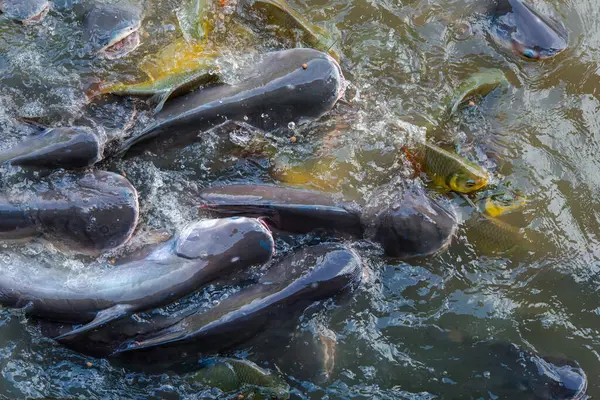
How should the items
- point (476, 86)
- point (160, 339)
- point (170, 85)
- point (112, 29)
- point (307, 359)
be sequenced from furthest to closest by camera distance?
1. point (112, 29)
2. point (476, 86)
3. point (170, 85)
4. point (307, 359)
5. point (160, 339)

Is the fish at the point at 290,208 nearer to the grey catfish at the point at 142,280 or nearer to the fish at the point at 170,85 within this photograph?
the grey catfish at the point at 142,280

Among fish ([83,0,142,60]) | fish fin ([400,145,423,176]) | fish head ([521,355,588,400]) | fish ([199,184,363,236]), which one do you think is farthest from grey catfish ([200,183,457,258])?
fish ([83,0,142,60])

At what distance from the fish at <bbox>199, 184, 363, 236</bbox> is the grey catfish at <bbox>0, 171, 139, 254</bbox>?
1.58 ft

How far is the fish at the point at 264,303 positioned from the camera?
3023 millimetres

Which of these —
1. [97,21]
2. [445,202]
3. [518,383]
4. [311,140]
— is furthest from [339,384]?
[97,21]

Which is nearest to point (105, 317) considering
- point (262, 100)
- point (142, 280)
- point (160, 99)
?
point (142, 280)

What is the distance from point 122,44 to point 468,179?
2.45 m

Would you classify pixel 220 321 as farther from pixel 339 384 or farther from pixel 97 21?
pixel 97 21

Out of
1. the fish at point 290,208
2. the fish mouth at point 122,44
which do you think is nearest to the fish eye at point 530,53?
the fish at point 290,208

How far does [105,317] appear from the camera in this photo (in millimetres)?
3016

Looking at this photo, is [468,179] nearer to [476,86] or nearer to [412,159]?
[412,159]

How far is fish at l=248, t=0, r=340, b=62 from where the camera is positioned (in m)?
3.85

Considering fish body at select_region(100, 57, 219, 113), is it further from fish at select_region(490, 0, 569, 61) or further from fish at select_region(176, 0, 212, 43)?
fish at select_region(490, 0, 569, 61)

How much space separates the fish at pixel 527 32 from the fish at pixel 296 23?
1.17 m
